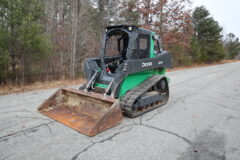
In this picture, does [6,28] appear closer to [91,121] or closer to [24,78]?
[24,78]

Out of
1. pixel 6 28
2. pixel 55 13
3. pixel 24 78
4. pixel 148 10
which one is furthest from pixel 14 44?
pixel 148 10

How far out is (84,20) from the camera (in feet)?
31.3

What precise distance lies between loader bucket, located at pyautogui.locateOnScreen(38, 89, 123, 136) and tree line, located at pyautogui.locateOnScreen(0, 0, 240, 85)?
392 centimetres

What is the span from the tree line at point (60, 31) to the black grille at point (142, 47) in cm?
495

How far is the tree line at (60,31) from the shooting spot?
603 cm

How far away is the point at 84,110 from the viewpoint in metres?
3.31

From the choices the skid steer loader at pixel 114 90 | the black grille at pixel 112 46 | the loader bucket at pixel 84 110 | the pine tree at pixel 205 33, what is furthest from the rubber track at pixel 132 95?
the pine tree at pixel 205 33

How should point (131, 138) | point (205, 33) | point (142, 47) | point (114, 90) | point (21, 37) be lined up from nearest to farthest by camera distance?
point (131, 138) → point (114, 90) → point (142, 47) → point (21, 37) → point (205, 33)

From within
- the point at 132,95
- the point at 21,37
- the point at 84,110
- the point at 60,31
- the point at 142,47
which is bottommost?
the point at 84,110

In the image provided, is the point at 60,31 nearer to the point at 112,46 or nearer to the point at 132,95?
the point at 112,46

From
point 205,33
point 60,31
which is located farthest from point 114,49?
point 205,33

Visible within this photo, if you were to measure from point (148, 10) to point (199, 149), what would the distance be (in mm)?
14407

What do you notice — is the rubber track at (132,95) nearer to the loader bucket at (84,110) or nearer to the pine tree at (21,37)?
the loader bucket at (84,110)

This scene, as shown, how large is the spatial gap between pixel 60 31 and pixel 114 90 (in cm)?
844
